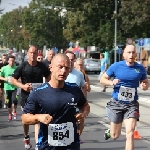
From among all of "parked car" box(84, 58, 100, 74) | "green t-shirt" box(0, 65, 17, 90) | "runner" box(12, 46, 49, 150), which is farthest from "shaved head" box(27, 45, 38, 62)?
→ "parked car" box(84, 58, 100, 74)

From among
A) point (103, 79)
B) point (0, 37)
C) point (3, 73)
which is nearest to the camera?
point (103, 79)

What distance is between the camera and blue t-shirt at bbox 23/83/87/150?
5149mm

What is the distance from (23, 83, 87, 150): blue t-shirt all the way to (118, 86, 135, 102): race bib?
3.47 metres

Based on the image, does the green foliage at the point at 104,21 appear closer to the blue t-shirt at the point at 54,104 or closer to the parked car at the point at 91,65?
the parked car at the point at 91,65

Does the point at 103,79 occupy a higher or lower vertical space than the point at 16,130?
higher

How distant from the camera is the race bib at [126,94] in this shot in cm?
873

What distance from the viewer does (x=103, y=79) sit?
29.7 ft

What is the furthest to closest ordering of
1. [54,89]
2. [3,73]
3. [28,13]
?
[28,13], [3,73], [54,89]

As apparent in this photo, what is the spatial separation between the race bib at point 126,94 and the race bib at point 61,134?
3508 mm

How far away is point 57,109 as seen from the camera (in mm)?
5164

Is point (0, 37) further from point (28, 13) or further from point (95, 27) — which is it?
point (95, 27)

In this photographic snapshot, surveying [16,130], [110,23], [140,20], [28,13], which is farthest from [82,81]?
[28,13]

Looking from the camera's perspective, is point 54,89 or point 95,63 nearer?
point 54,89

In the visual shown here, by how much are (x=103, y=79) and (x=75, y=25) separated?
4523 centimetres
